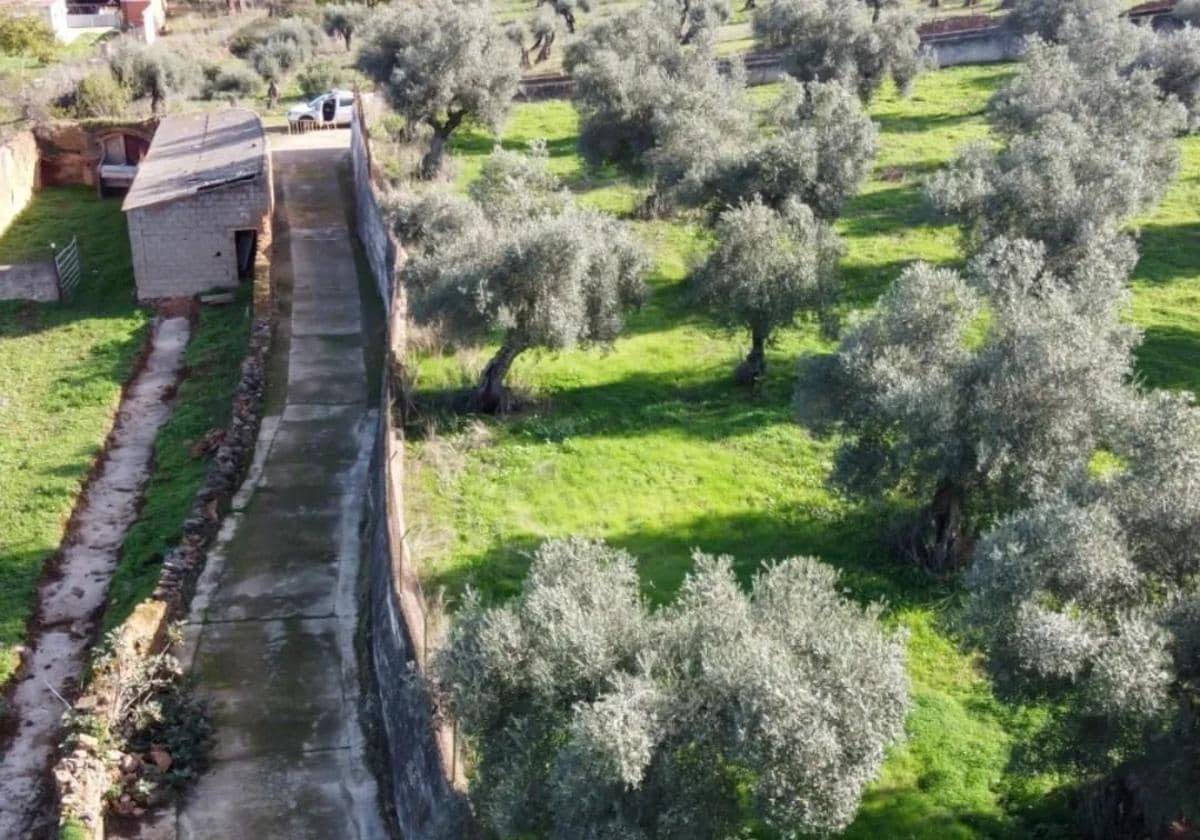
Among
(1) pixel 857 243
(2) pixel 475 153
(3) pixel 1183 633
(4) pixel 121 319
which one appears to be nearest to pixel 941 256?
(1) pixel 857 243

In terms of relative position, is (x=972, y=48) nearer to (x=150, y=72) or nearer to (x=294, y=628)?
(x=150, y=72)

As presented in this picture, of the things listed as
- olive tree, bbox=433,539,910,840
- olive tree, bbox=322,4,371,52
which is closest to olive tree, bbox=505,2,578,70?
olive tree, bbox=322,4,371,52

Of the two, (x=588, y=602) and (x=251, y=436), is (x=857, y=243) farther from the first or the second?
(x=588, y=602)

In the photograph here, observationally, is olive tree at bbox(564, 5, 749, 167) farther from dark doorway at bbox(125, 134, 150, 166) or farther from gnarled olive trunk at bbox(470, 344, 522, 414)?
dark doorway at bbox(125, 134, 150, 166)

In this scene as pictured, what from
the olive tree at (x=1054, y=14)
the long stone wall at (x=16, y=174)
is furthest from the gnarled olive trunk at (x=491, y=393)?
the olive tree at (x=1054, y=14)

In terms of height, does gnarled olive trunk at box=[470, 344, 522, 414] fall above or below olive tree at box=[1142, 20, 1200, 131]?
below

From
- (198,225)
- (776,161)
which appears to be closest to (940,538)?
(776,161)
